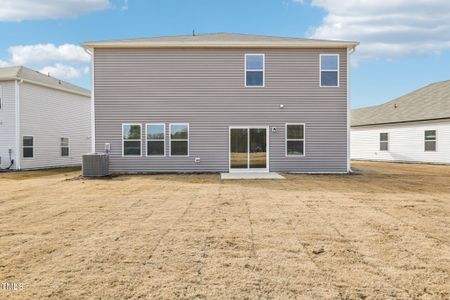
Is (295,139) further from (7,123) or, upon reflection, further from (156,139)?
(7,123)

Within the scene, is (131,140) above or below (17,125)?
below

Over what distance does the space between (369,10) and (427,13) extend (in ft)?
11.6

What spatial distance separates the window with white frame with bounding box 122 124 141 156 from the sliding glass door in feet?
13.4

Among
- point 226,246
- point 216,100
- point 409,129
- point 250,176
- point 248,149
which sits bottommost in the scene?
point 226,246

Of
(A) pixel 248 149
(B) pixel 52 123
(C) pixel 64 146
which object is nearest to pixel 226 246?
(A) pixel 248 149

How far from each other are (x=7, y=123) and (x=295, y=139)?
15171mm

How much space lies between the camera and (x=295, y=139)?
635 inches

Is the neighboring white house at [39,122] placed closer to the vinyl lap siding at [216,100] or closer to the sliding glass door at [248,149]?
the vinyl lap siding at [216,100]

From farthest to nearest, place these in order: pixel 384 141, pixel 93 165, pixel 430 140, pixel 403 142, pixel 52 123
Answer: pixel 384 141
pixel 403 142
pixel 430 140
pixel 52 123
pixel 93 165

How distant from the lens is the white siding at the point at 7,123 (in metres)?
19.5

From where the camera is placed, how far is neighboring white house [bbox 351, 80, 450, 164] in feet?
74.4

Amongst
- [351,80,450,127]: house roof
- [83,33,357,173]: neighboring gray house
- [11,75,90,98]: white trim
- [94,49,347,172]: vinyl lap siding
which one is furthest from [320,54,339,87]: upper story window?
[11,75,90,98]: white trim

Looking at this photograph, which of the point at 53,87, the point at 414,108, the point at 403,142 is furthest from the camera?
the point at 414,108

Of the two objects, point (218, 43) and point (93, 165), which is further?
point (218, 43)
